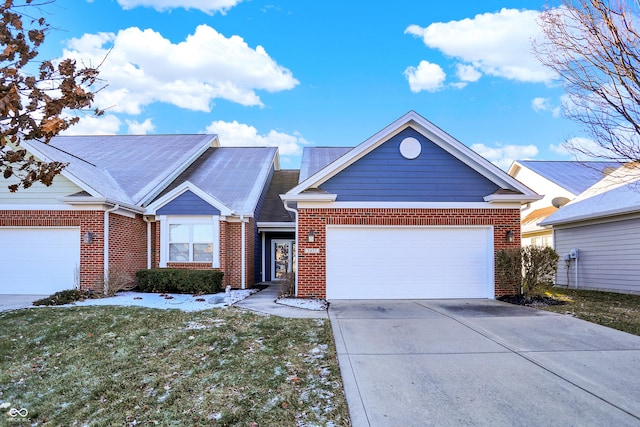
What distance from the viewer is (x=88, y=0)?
6309 millimetres

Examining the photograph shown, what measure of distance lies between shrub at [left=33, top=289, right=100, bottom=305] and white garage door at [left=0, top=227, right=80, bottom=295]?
99cm

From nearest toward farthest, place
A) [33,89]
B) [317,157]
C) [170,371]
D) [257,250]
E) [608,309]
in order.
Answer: [33,89]
[170,371]
[608,309]
[257,250]
[317,157]

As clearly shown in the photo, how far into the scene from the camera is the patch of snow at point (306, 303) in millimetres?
9648

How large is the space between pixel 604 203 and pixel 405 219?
7875 mm

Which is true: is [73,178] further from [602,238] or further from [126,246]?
[602,238]

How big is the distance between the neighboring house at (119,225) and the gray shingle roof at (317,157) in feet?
6.90

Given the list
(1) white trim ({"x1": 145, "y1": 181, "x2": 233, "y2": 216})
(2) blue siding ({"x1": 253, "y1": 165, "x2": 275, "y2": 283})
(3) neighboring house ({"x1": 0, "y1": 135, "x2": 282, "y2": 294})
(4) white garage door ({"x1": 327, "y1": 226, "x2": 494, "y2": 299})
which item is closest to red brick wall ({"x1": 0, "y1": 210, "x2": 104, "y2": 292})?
(3) neighboring house ({"x1": 0, "y1": 135, "x2": 282, "y2": 294})

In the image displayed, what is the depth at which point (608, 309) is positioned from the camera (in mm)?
9625

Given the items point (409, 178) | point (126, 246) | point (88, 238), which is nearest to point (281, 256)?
point (126, 246)

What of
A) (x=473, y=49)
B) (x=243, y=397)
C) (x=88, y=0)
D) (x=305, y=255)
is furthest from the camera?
(x=473, y=49)

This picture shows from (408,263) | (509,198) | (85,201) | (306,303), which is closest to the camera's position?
(306,303)

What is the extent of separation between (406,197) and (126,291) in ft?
30.6

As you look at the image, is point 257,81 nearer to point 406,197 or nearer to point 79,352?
point 406,197

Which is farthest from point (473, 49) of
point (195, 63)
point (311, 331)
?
point (195, 63)
